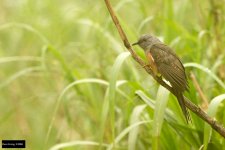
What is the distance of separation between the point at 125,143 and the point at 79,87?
0.49 m

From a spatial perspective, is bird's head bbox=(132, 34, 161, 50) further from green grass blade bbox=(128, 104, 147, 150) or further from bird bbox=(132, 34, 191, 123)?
green grass blade bbox=(128, 104, 147, 150)

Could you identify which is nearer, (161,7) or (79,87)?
(79,87)

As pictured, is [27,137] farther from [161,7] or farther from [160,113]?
[160,113]

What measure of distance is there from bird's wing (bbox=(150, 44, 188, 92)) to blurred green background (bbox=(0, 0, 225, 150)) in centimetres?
10

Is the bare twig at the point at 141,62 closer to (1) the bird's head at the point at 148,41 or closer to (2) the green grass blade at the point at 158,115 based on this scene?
(2) the green grass blade at the point at 158,115

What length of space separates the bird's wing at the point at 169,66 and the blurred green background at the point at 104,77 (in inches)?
4.0

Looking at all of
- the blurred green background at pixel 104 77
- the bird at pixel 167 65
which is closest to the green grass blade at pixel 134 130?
the blurred green background at pixel 104 77

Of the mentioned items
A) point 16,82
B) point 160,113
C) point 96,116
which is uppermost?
point 16,82

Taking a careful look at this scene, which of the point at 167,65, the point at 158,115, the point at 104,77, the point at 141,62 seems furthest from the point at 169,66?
the point at 104,77

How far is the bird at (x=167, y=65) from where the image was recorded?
2.59 m

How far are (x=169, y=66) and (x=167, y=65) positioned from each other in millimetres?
18

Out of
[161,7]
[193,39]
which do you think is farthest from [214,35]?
[161,7]

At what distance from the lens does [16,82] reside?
4.96 metres

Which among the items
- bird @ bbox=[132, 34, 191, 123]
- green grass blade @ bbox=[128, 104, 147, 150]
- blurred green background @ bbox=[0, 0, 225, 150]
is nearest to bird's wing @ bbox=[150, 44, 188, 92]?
bird @ bbox=[132, 34, 191, 123]
